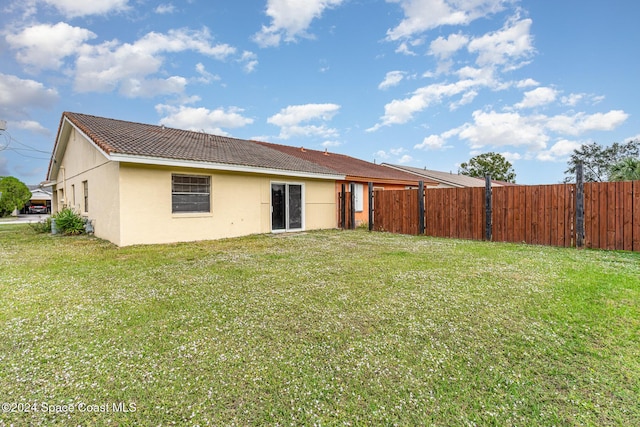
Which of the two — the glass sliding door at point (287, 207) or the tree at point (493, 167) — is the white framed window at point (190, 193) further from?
the tree at point (493, 167)

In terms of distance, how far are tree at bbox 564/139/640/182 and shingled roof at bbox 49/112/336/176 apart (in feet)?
106

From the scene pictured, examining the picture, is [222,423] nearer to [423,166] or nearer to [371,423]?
[371,423]

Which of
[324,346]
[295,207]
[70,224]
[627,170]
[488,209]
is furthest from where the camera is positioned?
[627,170]

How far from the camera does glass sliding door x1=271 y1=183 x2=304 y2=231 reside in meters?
11.7

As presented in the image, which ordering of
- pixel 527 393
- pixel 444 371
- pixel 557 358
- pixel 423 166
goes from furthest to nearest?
pixel 423 166
pixel 557 358
pixel 444 371
pixel 527 393

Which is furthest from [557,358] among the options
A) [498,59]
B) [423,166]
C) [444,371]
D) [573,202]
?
[423,166]

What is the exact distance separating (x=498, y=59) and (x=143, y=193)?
1425cm

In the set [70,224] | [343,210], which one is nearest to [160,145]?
[70,224]

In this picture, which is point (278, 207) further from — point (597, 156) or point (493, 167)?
point (493, 167)

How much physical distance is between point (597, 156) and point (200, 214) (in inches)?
1568

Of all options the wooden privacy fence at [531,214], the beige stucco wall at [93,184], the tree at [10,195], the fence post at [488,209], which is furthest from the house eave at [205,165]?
the tree at [10,195]

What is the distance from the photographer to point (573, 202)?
766cm

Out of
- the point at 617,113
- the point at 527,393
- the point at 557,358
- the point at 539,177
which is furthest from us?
the point at 539,177

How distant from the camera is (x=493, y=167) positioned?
46000mm
